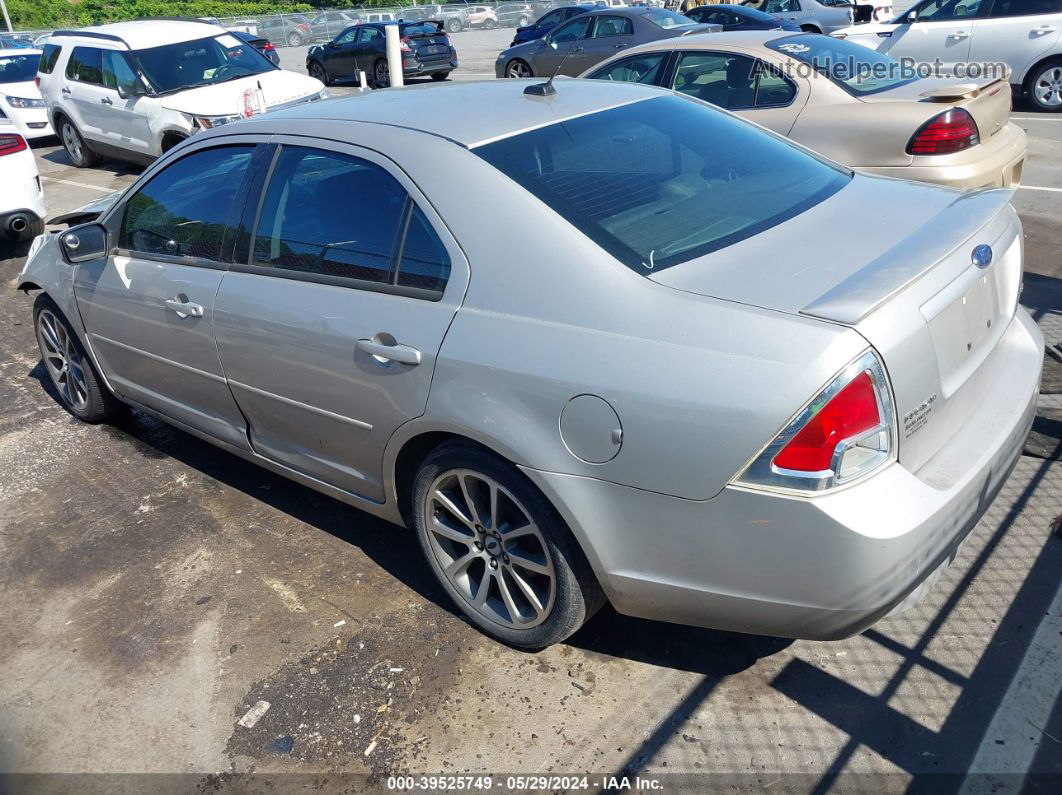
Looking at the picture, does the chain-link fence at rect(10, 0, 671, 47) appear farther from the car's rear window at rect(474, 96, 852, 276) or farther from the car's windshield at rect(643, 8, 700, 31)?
the car's rear window at rect(474, 96, 852, 276)

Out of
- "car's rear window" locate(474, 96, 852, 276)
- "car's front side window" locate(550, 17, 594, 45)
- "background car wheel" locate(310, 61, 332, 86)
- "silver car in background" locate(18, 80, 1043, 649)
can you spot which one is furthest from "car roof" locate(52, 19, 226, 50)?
"background car wheel" locate(310, 61, 332, 86)

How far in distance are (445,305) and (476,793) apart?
144cm

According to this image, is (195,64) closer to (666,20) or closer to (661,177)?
(666,20)

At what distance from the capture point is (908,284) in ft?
8.16

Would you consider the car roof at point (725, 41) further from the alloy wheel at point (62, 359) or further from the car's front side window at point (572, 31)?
the car's front side window at point (572, 31)

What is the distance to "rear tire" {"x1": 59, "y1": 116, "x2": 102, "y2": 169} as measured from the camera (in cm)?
1248

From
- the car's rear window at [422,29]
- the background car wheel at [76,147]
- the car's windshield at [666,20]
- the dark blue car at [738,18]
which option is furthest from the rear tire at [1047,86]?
the car's rear window at [422,29]

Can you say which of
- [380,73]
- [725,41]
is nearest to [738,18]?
[380,73]

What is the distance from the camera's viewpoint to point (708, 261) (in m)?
2.74

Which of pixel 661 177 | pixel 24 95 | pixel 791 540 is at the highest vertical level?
pixel 661 177

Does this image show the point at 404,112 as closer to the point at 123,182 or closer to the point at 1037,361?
the point at 1037,361

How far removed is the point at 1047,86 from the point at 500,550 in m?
12.0

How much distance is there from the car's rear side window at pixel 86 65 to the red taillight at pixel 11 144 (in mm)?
3382

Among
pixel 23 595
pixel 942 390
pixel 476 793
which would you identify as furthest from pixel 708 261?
pixel 23 595
